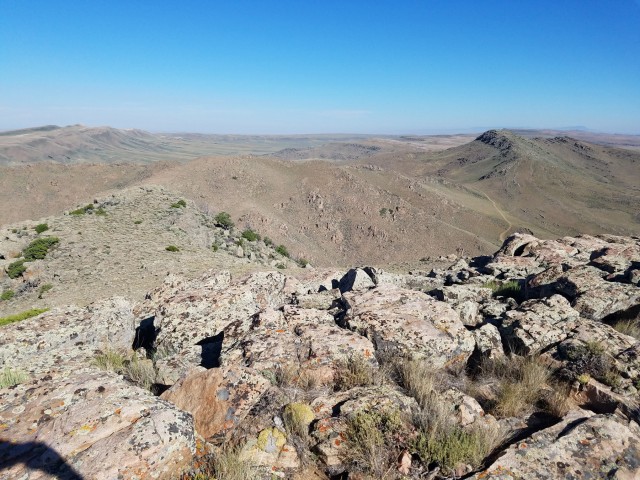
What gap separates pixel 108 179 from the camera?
5409 centimetres

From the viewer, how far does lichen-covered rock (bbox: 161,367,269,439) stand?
4562 millimetres

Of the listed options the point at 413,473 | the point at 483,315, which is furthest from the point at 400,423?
the point at 483,315

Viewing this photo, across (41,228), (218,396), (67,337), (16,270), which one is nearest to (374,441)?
(218,396)

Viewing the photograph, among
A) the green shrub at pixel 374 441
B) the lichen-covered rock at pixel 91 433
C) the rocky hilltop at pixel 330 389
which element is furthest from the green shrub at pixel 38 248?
the green shrub at pixel 374 441

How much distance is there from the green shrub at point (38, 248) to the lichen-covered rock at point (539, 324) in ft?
73.0

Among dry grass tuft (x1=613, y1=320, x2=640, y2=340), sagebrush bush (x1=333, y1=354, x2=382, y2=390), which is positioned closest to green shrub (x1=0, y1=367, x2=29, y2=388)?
sagebrush bush (x1=333, y1=354, x2=382, y2=390)

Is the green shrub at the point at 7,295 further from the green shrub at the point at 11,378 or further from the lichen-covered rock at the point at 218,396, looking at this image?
the lichen-covered rock at the point at 218,396

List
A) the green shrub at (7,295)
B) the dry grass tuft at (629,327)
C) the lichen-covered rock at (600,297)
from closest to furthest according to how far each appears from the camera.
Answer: the dry grass tuft at (629,327)
the lichen-covered rock at (600,297)
the green shrub at (7,295)

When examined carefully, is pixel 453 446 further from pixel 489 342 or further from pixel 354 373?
pixel 489 342

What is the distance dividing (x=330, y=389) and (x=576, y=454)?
2.98 m

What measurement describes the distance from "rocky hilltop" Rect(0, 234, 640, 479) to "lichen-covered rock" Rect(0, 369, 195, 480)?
2 centimetres

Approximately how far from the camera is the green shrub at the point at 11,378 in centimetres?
577

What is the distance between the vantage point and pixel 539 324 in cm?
682

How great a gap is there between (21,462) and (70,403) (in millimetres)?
799
